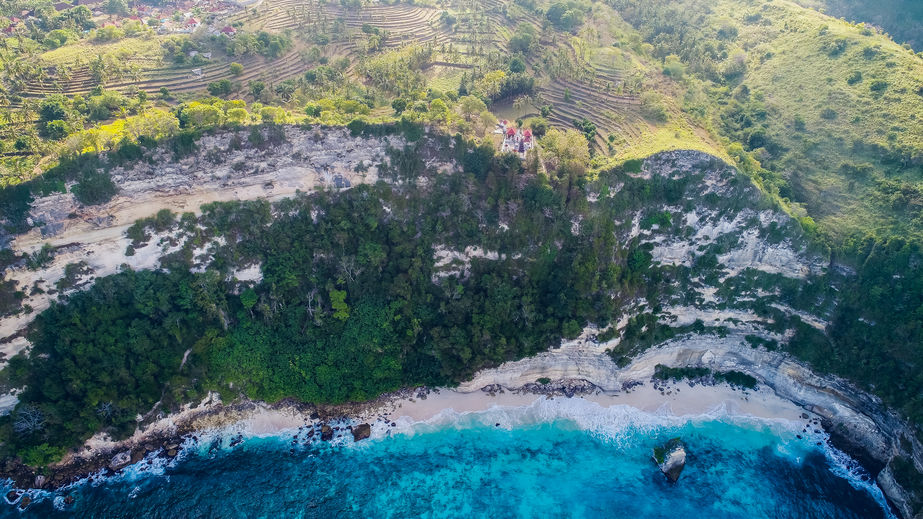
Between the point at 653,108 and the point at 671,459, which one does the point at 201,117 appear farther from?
the point at 671,459

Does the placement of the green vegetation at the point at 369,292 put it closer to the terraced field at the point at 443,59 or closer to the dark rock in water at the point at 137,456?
the dark rock in water at the point at 137,456

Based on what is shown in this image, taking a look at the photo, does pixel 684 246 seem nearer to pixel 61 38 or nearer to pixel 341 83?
pixel 341 83

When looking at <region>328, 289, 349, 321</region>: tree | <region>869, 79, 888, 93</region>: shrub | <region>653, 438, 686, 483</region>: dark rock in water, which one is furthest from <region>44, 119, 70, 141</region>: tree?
<region>869, 79, 888, 93</region>: shrub

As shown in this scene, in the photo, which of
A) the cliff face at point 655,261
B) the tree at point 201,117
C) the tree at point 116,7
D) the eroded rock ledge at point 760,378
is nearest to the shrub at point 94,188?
the cliff face at point 655,261

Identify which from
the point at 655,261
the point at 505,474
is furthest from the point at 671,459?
the point at 655,261

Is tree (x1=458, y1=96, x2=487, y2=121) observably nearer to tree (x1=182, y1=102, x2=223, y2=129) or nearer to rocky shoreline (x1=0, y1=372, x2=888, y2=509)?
tree (x1=182, y1=102, x2=223, y2=129)

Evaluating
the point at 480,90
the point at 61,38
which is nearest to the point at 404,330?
the point at 480,90
